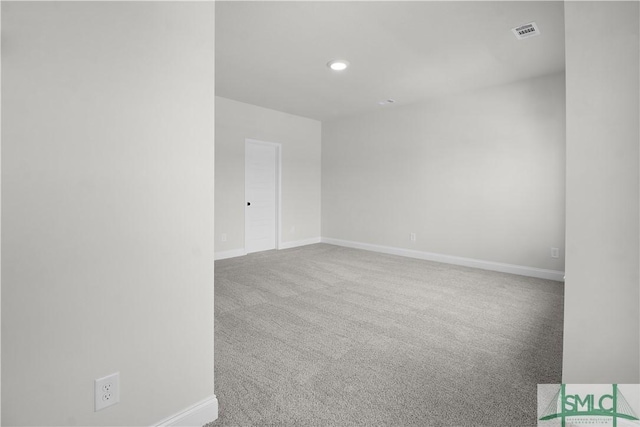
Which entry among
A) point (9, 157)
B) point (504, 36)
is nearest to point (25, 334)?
point (9, 157)

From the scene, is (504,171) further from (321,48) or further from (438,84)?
(321,48)

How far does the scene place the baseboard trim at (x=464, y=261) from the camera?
4309mm

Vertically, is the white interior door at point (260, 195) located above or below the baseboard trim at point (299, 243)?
above

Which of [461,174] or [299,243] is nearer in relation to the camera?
[461,174]

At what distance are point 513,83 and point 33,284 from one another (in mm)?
5119

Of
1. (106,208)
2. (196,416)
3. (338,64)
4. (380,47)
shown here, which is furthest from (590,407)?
(338,64)

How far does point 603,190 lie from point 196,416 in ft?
6.81

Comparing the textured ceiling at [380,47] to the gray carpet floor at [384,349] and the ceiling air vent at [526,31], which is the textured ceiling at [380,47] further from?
the gray carpet floor at [384,349]

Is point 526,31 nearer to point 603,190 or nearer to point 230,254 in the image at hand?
point 603,190

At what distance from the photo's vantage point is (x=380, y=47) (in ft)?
10.9

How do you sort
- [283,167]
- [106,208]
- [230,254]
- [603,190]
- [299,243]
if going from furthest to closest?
[299,243], [283,167], [230,254], [603,190], [106,208]

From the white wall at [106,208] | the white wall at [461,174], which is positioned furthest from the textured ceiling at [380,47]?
the white wall at [106,208]

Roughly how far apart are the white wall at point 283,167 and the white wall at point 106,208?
3.96 metres

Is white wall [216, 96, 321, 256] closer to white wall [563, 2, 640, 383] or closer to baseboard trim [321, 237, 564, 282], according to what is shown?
baseboard trim [321, 237, 564, 282]
